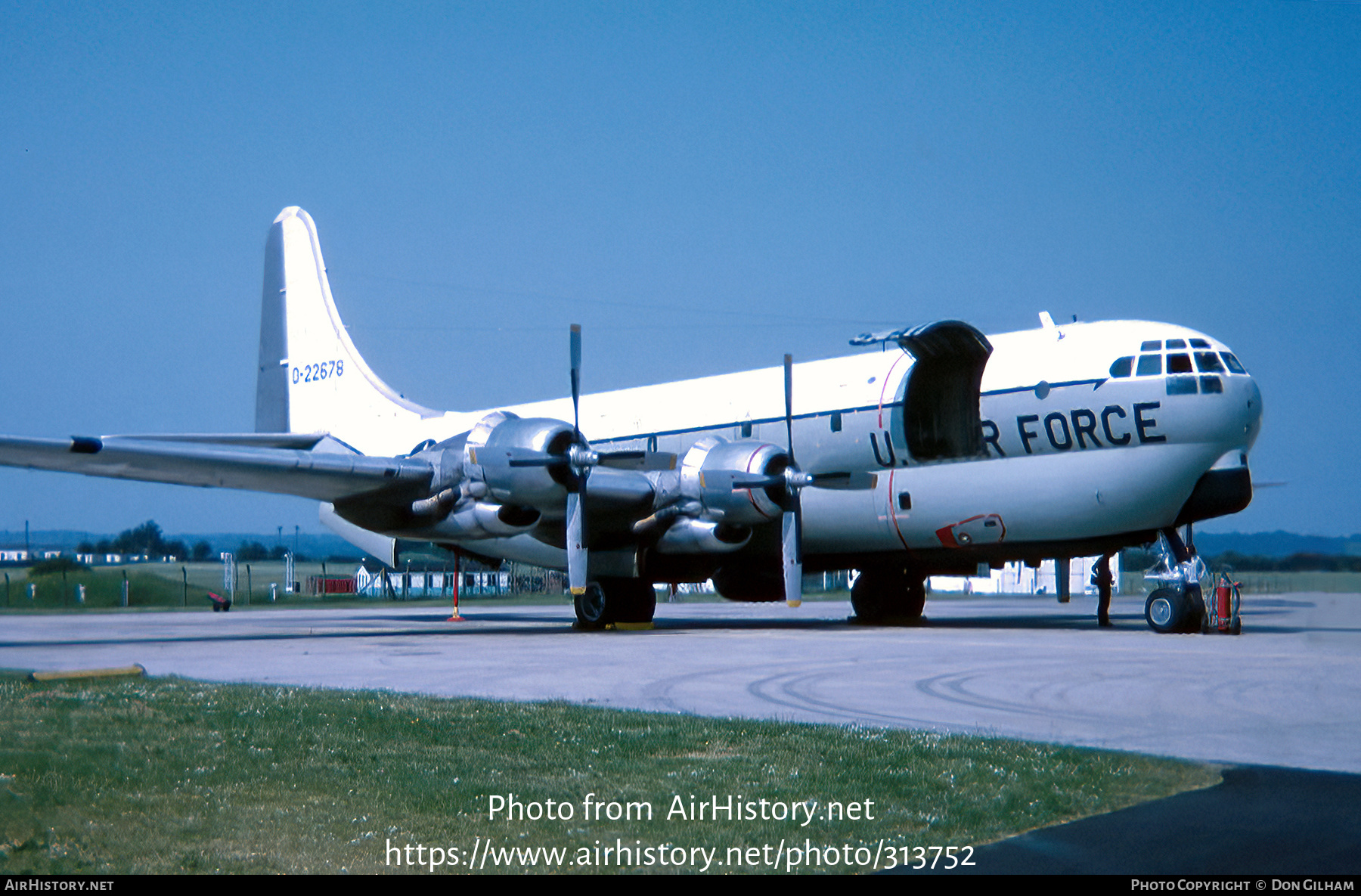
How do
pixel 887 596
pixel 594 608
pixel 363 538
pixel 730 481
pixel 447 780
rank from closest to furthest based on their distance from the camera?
pixel 447 780
pixel 730 481
pixel 594 608
pixel 887 596
pixel 363 538

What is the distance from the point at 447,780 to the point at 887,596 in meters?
18.0

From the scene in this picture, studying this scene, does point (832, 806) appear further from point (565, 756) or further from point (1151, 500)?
point (1151, 500)

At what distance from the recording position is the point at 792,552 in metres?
20.1

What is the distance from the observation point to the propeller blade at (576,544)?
19.6 m

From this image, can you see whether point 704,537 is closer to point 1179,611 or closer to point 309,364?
point 1179,611

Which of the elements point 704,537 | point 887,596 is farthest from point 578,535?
point 887,596

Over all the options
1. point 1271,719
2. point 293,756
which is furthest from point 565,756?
point 1271,719

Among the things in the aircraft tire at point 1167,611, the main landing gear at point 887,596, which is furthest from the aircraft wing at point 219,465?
the aircraft tire at point 1167,611

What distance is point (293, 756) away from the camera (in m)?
7.57

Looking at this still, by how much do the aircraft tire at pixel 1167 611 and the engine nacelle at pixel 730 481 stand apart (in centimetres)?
599

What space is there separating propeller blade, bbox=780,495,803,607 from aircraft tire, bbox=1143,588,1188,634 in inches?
211

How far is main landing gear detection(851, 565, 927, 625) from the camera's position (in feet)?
78.8
